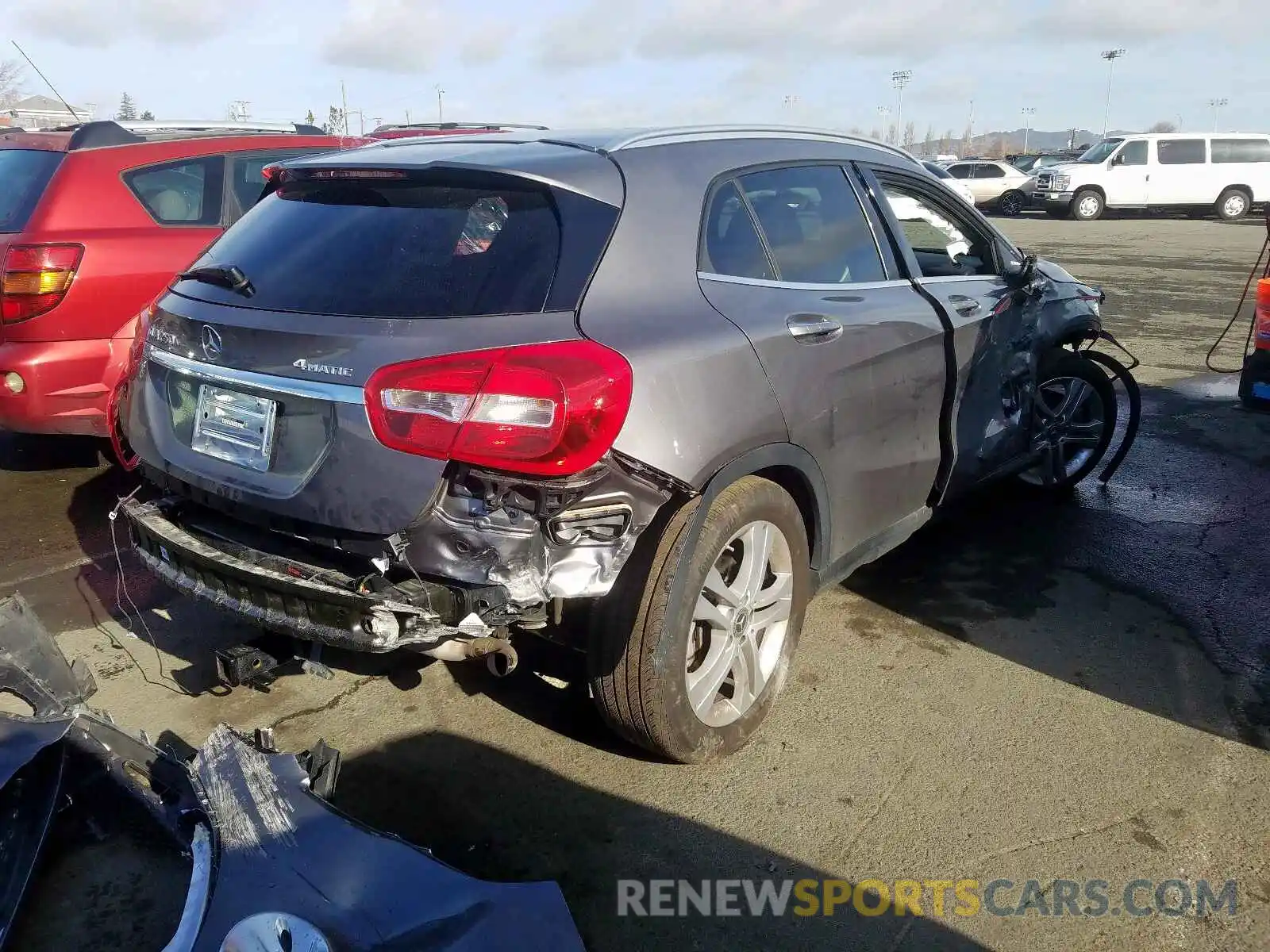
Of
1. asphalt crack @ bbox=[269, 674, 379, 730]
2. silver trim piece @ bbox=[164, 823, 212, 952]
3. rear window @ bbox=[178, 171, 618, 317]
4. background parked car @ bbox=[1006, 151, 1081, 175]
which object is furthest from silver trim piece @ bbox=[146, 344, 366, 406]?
background parked car @ bbox=[1006, 151, 1081, 175]

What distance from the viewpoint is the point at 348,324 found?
253 centimetres

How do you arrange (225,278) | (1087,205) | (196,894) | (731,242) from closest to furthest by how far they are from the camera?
(196,894), (225,278), (731,242), (1087,205)

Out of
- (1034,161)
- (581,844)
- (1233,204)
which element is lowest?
(581,844)

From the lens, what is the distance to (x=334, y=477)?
245cm

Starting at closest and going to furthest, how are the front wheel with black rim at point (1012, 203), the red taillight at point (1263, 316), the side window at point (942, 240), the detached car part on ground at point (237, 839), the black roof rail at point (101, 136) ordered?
the detached car part on ground at point (237, 839)
the side window at point (942, 240)
the black roof rail at point (101, 136)
the red taillight at point (1263, 316)
the front wheel with black rim at point (1012, 203)

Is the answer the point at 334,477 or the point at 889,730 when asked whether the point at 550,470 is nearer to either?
the point at 334,477

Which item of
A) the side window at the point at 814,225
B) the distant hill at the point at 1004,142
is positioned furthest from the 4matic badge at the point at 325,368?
the distant hill at the point at 1004,142

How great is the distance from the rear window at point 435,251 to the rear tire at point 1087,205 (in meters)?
27.1

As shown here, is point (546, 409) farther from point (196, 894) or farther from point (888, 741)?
point (888, 741)

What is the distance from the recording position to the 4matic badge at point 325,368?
2.45m

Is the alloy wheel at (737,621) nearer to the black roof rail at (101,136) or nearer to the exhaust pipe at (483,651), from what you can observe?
the exhaust pipe at (483,651)

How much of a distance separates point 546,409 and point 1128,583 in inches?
119

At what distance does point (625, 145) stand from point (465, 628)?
1463mm

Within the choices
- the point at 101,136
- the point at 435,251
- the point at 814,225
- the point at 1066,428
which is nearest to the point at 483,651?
the point at 435,251
